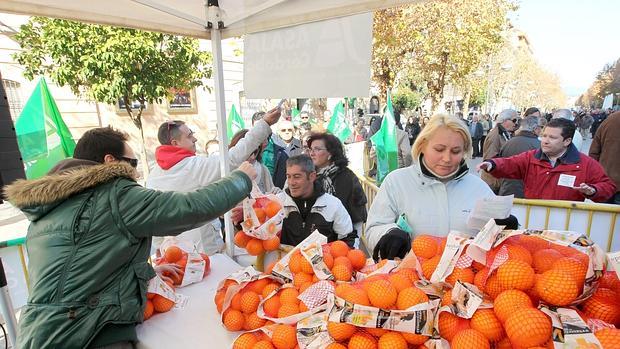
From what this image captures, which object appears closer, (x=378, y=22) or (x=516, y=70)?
(x=378, y=22)

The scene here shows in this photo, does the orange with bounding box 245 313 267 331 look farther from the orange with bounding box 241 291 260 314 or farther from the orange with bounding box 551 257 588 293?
the orange with bounding box 551 257 588 293

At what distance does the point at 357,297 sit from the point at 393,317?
137mm

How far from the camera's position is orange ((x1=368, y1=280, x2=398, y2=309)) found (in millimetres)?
1207

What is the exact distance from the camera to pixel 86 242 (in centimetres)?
147

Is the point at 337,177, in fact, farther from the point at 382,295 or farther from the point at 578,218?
the point at 382,295

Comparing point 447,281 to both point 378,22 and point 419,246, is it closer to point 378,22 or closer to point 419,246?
point 419,246

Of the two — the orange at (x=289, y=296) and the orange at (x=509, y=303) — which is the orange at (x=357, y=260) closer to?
the orange at (x=289, y=296)

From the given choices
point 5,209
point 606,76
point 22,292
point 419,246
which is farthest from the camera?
point 606,76

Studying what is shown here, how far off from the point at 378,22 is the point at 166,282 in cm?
1273

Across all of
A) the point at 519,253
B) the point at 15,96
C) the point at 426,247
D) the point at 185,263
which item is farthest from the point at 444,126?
the point at 15,96

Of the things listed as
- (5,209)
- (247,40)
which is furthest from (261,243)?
(5,209)

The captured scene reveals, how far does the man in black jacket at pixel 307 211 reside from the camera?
2.63m

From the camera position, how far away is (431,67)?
1505 cm

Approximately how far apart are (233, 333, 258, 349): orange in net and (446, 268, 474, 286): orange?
33.0 inches
